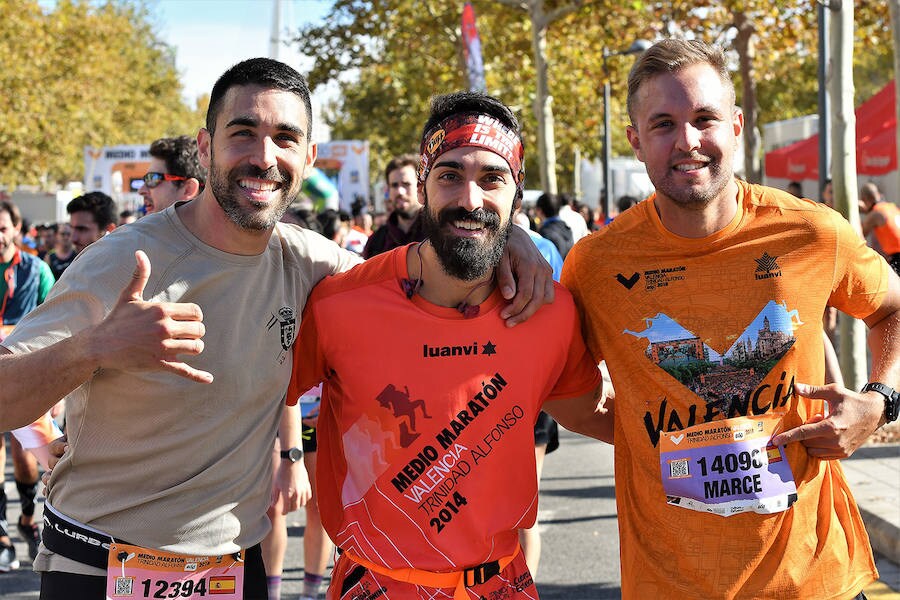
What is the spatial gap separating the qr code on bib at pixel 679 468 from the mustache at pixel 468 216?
880mm

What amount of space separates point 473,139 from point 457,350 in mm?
663

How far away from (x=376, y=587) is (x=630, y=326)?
42.9 inches

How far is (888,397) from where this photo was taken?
10.5 feet

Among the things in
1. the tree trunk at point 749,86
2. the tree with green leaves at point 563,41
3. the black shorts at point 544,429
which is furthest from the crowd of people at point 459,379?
the tree trunk at point 749,86

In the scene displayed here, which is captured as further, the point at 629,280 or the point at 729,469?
the point at 629,280

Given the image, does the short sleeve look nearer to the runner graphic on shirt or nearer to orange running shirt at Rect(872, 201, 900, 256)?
the runner graphic on shirt

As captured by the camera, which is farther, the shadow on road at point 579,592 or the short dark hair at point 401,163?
the short dark hair at point 401,163

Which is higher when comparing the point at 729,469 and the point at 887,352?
the point at 887,352

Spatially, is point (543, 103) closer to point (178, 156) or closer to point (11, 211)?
point (11, 211)

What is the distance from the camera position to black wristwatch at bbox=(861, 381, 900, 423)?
319 cm

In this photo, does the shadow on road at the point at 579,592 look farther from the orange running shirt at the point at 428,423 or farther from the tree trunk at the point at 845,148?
the tree trunk at the point at 845,148

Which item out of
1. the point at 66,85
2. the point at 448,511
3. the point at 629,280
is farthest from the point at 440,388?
the point at 66,85

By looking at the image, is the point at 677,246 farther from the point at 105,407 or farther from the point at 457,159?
the point at 105,407

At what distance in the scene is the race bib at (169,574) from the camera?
2.89m
